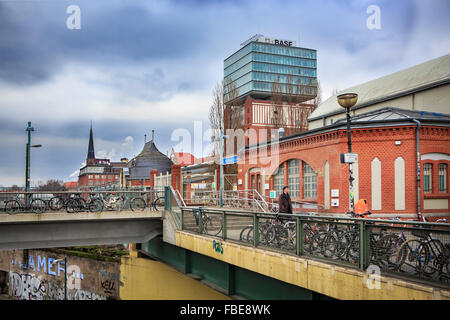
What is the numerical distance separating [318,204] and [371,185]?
3.21m

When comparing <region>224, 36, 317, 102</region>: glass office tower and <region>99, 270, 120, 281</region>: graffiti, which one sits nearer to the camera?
<region>99, 270, 120, 281</region>: graffiti

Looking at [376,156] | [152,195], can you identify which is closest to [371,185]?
[376,156]

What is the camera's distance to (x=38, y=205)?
16281mm

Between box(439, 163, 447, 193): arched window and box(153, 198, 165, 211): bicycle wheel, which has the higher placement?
box(439, 163, 447, 193): arched window

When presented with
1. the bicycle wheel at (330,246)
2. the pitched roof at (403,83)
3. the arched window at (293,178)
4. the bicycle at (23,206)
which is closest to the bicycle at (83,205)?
the bicycle at (23,206)

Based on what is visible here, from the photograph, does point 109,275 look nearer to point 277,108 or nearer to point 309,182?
point 309,182

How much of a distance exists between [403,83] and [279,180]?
10.7 meters

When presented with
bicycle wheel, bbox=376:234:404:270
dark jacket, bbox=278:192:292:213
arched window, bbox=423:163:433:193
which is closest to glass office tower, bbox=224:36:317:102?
arched window, bbox=423:163:433:193

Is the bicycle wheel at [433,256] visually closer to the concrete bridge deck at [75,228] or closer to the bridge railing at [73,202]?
the concrete bridge deck at [75,228]

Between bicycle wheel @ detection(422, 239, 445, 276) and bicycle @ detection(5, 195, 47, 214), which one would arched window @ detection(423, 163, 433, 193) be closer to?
bicycle wheel @ detection(422, 239, 445, 276)

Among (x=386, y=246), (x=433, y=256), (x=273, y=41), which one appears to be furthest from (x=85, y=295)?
(x=273, y=41)

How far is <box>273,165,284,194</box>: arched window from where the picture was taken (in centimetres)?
2563

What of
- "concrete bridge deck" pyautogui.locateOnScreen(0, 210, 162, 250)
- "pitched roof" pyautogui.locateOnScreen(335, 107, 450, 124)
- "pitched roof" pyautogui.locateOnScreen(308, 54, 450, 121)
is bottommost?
"concrete bridge deck" pyautogui.locateOnScreen(0, 210, 162, 250)

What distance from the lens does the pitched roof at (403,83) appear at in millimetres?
23672
